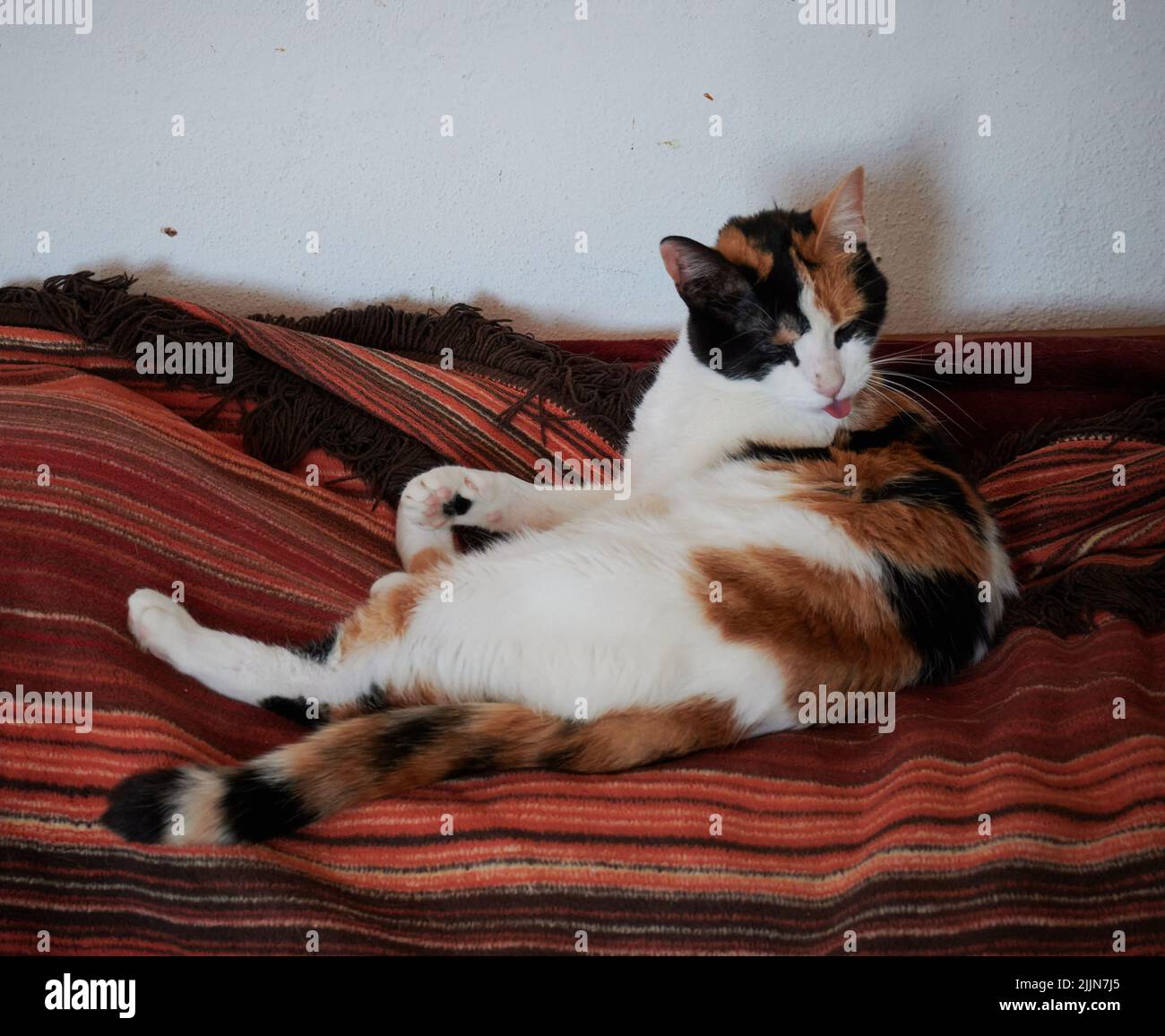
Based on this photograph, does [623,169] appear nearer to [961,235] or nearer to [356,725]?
[961,235]

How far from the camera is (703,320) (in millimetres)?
1540

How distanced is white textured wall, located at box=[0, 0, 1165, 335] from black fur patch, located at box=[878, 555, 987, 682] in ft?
2.79

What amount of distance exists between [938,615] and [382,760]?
2.51 ft

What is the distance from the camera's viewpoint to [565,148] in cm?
187

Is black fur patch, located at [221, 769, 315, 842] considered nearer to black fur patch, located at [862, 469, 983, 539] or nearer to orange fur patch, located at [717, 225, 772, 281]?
black fur patch, located at [862, 469, 983, 539]

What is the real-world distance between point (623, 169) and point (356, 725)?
1.22 meters

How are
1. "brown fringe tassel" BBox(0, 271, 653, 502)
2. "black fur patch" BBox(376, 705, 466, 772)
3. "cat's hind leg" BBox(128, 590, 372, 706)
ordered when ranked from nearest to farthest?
"black fur patch" BBox(376, 705, 466, 772) → "cat's hind leg" BBox(128, 590, 372, 706) → "brown fringe tassel" BBox(0, 271, 653, 502)

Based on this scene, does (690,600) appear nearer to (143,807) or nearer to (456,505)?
(456,505)

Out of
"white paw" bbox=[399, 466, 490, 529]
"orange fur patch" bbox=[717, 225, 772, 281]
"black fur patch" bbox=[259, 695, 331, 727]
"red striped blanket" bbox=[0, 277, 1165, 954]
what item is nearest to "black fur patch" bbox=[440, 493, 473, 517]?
"white paw" bbox=[399, 466, 490, 529]

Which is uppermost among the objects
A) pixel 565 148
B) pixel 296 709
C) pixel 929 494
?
pixel 565 148

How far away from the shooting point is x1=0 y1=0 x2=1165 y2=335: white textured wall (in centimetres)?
180

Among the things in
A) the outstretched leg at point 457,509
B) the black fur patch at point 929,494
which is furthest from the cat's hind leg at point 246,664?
the black fur patch at point 929,494

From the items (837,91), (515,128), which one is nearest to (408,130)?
(515,128)

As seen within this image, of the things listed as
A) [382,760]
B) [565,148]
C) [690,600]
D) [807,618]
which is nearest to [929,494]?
[807,618]
